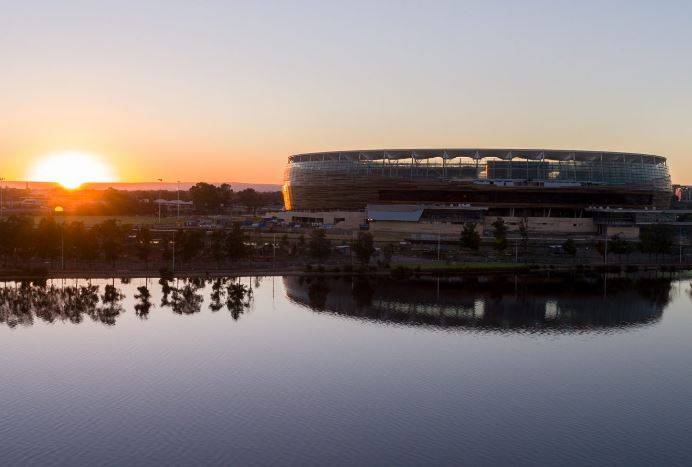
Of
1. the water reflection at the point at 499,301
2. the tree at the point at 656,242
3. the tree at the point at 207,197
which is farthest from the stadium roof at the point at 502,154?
the tree at the point at 207,197

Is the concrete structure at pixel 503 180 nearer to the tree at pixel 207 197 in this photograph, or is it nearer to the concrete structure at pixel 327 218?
the concrete structure at pixel 327 218

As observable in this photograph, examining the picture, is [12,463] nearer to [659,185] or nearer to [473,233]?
[473,233]

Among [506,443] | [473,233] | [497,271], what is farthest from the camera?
[473,233]

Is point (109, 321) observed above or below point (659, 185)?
below

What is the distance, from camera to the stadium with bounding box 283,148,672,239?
4694 centimetres

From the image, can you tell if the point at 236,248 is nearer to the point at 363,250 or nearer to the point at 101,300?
the point at 363,250

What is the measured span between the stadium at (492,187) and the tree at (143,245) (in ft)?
51.8

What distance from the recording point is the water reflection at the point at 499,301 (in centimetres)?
2384

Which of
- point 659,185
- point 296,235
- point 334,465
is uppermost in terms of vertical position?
point 659,185

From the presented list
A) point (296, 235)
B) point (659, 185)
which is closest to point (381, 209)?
point (296, 235)

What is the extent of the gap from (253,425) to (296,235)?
29844 millimetres

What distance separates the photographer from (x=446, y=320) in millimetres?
23844

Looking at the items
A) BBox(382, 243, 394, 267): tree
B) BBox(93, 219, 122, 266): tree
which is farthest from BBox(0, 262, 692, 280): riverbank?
BBox(93, 219, 122, 266): tree

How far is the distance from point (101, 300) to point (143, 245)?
25.5 feet
